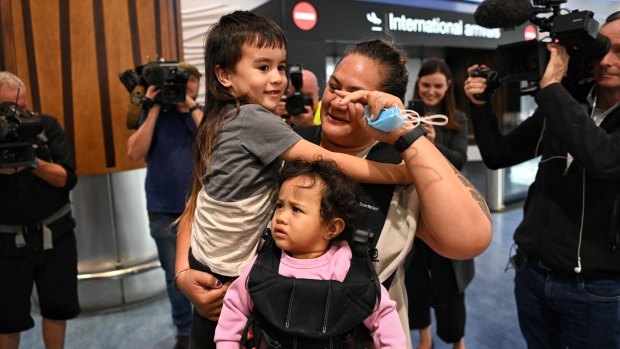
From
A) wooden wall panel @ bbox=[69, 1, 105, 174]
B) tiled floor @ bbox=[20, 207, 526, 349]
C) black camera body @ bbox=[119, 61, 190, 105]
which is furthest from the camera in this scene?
wooden wall panel @ bbox=[69, 1, 105, 174]

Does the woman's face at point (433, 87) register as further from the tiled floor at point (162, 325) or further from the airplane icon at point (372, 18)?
the airplane icon at point (372, 18)

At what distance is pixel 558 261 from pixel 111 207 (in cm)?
321

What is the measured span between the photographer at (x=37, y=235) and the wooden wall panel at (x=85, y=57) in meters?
0.76

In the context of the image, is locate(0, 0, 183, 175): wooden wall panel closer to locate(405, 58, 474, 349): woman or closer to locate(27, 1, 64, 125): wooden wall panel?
locate(27, 1, 64, 125): wooden wall panel

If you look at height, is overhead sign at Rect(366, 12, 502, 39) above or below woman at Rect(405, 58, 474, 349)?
above

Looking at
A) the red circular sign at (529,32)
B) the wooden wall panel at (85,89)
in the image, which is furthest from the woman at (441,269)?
the red circular sign at (529,32)

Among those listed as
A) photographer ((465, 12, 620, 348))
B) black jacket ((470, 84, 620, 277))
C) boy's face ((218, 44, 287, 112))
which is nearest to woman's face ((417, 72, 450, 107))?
black jacket ((470, 84, 620, 277))

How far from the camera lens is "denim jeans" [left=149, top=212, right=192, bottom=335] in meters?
2.85

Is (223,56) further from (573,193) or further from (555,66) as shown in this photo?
(573,193)

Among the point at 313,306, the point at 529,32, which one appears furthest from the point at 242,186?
the point at 529,32

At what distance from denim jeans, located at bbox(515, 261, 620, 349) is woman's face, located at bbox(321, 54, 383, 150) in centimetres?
97

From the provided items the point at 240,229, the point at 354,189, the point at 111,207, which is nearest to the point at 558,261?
the point at 354,189

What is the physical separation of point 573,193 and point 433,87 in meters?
1.33

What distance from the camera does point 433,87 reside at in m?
2.76
